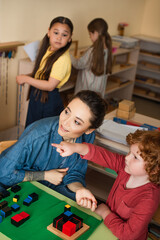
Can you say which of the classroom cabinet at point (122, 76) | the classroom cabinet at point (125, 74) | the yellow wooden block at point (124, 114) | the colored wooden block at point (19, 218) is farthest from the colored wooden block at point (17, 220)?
the classroom cabinet at point (125, 74)

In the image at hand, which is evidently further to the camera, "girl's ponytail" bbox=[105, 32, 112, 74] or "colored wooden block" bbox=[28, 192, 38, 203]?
"girl's ponytail" bbox=[105, 32, 112, 74]

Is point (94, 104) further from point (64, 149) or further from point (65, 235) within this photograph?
point (65, 235)

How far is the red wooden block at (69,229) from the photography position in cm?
131

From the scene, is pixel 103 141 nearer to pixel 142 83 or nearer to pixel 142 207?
pixel 142 207

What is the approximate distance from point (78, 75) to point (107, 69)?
36cm

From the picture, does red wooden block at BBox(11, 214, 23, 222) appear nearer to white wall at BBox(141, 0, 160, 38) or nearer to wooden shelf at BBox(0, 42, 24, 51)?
wooden shelf at BBox(0, 42, 24, 51)

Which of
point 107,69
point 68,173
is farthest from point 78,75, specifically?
point 68,173

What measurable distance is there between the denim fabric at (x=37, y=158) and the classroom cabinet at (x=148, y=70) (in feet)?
14.3

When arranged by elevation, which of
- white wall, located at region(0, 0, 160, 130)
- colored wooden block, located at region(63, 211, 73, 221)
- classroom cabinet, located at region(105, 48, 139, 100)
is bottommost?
classroom cabinet, located at region(105, 48, 139, 100)

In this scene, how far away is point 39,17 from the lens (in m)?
3.62

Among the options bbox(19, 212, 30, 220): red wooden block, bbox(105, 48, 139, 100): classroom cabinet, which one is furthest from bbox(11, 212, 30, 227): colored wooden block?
bbox(105, 48, 139, 100): classroom cabinet

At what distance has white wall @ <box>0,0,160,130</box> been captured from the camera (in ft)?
10.7

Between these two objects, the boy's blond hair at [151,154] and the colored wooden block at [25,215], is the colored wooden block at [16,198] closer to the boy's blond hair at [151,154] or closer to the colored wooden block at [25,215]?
the colored wooden block at [25,215]

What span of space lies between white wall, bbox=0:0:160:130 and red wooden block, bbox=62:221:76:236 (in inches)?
95.8
